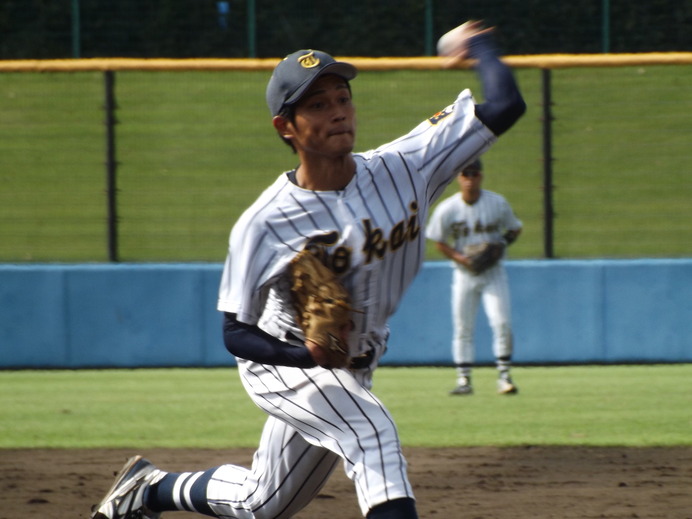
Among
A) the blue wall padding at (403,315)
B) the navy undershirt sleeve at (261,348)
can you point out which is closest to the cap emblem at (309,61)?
the navy undershirt sleeve at (261,348)

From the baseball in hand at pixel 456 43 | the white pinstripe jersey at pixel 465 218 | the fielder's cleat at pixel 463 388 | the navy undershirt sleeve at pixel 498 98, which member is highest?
the baseball in hand at pixel 456 43

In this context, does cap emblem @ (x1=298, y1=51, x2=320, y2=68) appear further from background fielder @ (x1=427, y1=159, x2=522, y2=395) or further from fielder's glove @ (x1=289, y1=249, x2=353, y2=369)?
background fielder @ (x1=427, y1=159, x2=522, y2=395)

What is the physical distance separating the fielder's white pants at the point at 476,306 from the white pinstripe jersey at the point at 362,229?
502cm

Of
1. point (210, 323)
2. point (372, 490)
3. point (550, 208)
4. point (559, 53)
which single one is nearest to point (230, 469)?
point (372, 490)

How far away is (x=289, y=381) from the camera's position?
3711 mm

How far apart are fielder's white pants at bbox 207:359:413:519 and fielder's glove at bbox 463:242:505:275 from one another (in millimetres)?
4880

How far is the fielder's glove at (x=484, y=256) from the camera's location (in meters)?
8.71

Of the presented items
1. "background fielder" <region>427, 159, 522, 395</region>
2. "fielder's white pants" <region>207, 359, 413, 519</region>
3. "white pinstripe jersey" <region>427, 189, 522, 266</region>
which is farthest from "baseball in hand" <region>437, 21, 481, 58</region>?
"white pinstripe jersey" <region>427, 189, 522, 266</region>

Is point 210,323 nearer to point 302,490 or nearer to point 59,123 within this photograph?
point 59,123

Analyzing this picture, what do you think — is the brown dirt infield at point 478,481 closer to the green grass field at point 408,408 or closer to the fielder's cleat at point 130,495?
the green grass field at point 408,408

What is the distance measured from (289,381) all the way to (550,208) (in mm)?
7313

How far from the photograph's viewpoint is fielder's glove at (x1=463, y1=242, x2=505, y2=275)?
8711mm

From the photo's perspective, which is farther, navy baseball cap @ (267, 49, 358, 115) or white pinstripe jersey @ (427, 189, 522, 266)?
white pinstripe jersey @ (427, 189, 522, 266)

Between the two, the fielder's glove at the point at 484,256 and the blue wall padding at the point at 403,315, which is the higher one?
the fielder's glove at the point at 484,256
